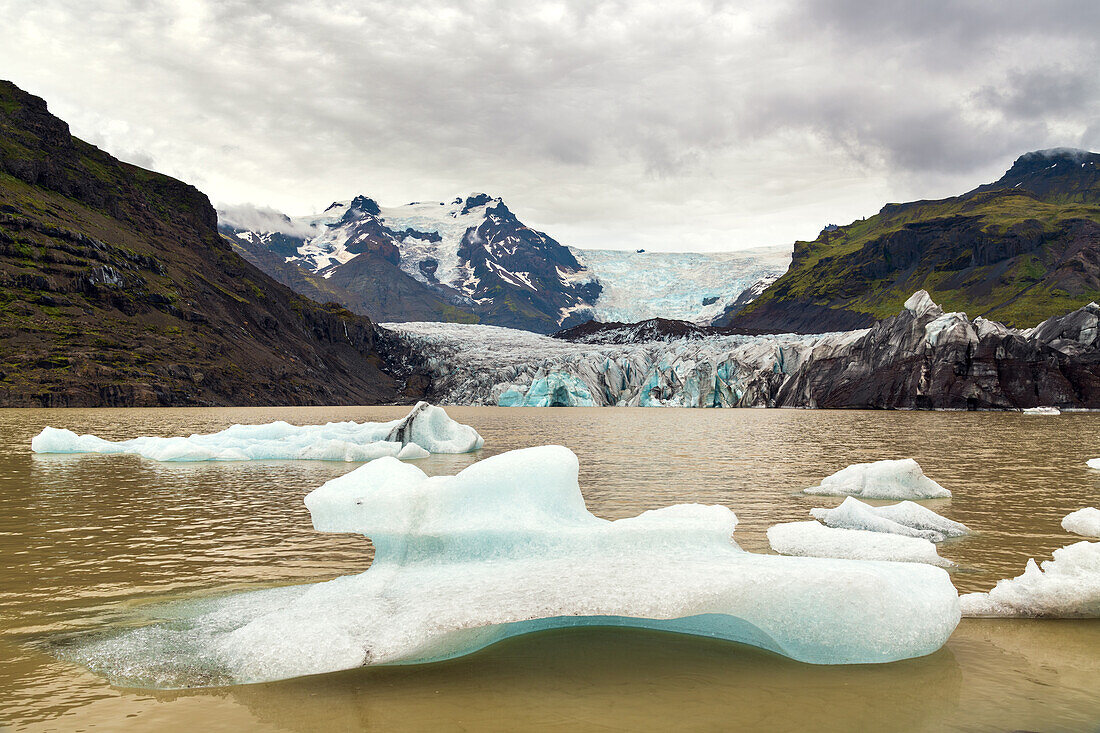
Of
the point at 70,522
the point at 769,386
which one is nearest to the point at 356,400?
the point at 769,386

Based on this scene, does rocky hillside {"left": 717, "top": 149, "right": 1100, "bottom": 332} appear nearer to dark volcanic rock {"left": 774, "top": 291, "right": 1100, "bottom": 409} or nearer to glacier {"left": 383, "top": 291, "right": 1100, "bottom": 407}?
dark volcanic rock {"left": 774, "top": 291, "right": 1100, "bottom": 409}

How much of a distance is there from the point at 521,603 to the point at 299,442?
23839mm

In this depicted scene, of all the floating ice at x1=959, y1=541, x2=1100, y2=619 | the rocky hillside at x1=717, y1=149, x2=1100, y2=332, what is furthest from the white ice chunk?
the rocky hillside at x1=717, y1=149, x2=1100, y2=332

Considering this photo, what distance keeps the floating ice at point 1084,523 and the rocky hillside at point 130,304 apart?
3414 inches

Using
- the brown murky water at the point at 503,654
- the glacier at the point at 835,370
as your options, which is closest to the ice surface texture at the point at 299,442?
the brown murky water at the point at 503,654

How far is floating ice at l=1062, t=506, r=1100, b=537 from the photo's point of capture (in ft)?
36.9

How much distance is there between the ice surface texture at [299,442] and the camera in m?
24.6

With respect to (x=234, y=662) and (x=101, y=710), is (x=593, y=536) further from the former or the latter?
(x=101, y=710)

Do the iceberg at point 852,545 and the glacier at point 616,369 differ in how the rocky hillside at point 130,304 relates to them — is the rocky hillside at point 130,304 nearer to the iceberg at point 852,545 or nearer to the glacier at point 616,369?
the glacier at point 616,369

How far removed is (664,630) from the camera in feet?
22.7

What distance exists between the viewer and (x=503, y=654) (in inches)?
250

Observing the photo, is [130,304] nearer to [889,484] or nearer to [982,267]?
[889,484]

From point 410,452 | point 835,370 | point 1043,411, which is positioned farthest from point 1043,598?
point 835,370

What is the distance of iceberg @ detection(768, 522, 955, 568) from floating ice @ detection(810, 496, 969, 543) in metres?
1.51
